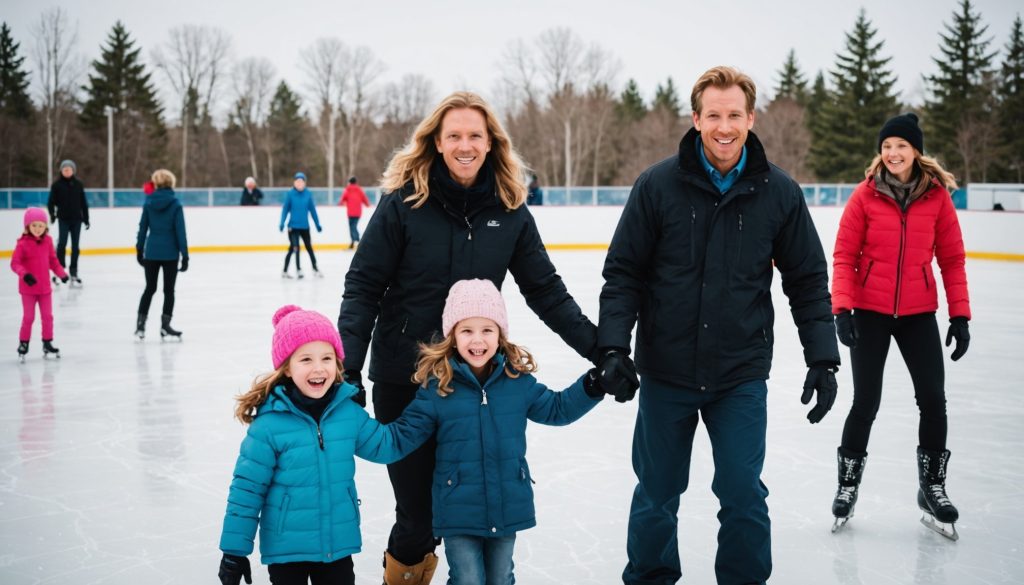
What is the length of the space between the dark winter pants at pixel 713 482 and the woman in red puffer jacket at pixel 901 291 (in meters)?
0.98

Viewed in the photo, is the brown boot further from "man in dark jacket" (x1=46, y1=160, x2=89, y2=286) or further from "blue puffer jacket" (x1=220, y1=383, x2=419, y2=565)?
"man in dark jacket" (x1=46, y1=160, x2=89, y2=286)

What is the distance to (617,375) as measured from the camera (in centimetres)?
250

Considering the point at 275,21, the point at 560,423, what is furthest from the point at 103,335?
the point at 275,21

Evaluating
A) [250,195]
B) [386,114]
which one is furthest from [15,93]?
[250,195]

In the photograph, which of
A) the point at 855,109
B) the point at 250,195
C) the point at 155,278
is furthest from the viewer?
the point at 855,109

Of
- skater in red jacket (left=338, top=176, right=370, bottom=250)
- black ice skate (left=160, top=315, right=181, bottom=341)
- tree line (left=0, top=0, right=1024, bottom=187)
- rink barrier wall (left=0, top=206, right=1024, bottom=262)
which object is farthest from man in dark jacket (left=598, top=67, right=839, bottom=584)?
tree line (left=0, top=0, right=1024, bottom=187)

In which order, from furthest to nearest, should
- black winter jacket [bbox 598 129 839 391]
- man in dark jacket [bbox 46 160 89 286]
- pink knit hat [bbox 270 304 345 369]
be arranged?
man in dark jacket [bbox 46 160 89 286]
black winter jacket [bbox 598 129 839 391]
pink knit hat [bbox 270 304 345 369]

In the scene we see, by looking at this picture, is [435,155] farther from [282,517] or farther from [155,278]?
[155,278]

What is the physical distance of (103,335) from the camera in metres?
8.09

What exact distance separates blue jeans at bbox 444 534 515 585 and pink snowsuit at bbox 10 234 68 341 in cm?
533

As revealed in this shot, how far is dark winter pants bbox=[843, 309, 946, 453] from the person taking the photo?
11.2 feet

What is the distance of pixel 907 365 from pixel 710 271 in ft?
4.01

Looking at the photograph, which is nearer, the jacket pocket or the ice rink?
the jacket pocket

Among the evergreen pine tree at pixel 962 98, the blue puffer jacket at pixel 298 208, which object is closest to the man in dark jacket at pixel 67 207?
the blue puffer jacket at pixel 298 208
